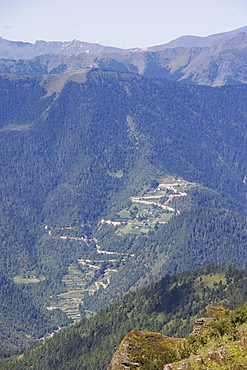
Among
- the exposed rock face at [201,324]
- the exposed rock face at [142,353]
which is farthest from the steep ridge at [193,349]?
the exposed rock face at [201,324]

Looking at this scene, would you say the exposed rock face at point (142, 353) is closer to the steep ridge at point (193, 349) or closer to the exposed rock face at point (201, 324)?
the steep ridge at point (193, 349)

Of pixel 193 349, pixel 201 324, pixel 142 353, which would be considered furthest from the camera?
pixel 201 324

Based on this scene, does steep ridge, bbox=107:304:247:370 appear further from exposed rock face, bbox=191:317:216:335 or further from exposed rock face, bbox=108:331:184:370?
exposed rock face, bbox=191:317:216:335

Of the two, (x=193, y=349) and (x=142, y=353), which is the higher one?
(x=193, y=349)

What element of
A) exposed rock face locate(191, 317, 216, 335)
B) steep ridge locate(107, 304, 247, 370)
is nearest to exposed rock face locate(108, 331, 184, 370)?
steep ridge locate(107, 304, 247, 370)

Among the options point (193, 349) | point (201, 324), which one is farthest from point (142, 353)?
point (201, 324)

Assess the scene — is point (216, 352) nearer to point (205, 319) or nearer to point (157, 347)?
point (157, 347)

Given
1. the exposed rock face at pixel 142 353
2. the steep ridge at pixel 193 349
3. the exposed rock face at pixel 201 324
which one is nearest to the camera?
the steep ridge at pixel 193 349

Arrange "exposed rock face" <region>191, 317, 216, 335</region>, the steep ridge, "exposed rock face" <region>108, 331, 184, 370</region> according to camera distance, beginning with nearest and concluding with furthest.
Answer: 1. the steep ridge
2. "exposed rock face" <region>108, 331, 184, 370</region>
3. "exposed rock face" <region>191, 317, 216, 335</region>

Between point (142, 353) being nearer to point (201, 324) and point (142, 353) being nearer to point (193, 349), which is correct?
point (193, 349)

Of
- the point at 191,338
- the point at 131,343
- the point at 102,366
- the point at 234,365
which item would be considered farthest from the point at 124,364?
the point at 102,366
